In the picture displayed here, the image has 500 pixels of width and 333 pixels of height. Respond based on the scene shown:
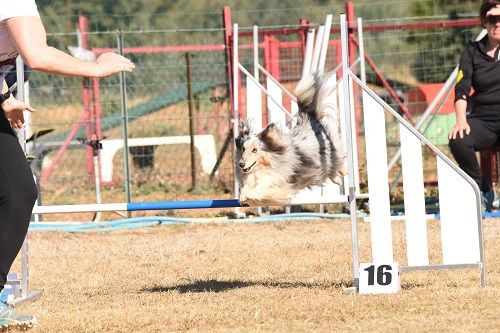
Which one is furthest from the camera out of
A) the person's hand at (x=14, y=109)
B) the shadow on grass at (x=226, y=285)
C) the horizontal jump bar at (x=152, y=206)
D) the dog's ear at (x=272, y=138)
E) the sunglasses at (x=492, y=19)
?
the sunglasses at (x=492, y=19)

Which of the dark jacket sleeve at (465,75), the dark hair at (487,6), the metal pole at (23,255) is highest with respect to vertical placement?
the dark hair at (487,6)

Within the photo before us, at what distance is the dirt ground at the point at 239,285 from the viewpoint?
4.30 metres

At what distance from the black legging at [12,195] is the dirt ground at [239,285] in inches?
18.7

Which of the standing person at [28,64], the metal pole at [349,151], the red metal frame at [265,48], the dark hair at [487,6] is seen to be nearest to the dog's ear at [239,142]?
the metal pole at [349,151]

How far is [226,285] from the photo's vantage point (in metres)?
5.57

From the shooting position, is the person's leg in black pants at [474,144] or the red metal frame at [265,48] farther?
the red metal frame at [265,48]

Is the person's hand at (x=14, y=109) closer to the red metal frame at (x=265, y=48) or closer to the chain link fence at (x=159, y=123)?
the chain link fence at (x=159, y=123)

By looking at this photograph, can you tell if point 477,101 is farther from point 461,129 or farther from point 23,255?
point 23,255

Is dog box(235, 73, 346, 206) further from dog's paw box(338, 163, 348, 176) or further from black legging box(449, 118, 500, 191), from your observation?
black legging box(449, 118, 500, 191)

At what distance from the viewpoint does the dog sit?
5.70 m

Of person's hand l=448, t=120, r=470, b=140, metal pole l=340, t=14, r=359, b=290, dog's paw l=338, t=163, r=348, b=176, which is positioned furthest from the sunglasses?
metal pole l=340, t=14, r=359, b=290

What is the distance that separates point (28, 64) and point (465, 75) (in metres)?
4.54

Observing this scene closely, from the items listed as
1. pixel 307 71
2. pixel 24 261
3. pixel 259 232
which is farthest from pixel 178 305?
pixel 307 71

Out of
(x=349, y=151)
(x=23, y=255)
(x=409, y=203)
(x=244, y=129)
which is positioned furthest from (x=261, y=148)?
(x=23, y=255)
